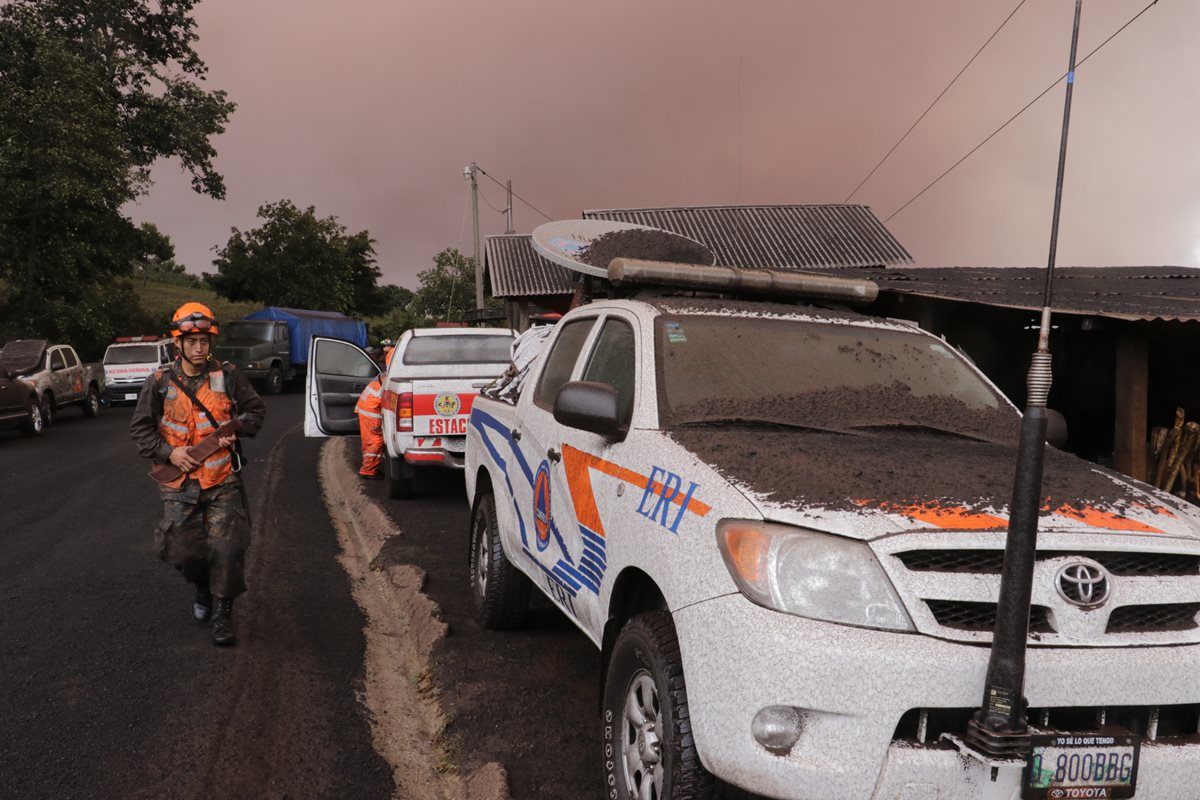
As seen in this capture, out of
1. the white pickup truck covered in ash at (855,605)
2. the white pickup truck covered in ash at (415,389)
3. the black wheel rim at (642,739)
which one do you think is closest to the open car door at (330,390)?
the white pickup truck covered in ash at (415,389)

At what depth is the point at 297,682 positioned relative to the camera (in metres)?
4.72

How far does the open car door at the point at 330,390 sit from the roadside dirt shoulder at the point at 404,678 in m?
2.77

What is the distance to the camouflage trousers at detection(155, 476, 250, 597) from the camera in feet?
17.3

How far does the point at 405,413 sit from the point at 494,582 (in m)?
4.81

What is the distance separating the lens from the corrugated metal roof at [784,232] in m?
23.8

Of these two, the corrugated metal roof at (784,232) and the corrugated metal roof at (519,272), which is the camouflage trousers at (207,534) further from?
the corrugated metal roof at (519,272)

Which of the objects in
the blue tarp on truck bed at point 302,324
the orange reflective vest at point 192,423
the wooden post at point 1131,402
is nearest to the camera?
the orange reflective vest at point 192,423

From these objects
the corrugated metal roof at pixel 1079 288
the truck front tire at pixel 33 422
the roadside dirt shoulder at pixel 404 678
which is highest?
the corrugated metal roof at pixel 1079 288

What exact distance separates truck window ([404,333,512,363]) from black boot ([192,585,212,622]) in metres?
5.54

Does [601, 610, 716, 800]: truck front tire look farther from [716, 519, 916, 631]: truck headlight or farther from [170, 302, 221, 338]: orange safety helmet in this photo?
[170, 302, 221, 338]: orange safety helmet

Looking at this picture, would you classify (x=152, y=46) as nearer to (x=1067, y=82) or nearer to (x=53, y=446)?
(x=53, y=446)

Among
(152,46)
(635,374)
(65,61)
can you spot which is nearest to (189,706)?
(635,374)

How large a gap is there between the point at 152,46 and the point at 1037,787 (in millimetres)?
38627

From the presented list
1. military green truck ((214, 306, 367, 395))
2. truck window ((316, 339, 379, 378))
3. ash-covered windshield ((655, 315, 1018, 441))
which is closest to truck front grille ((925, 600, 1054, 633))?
ash-covered windshield ((655, 315, 1018, 441))
